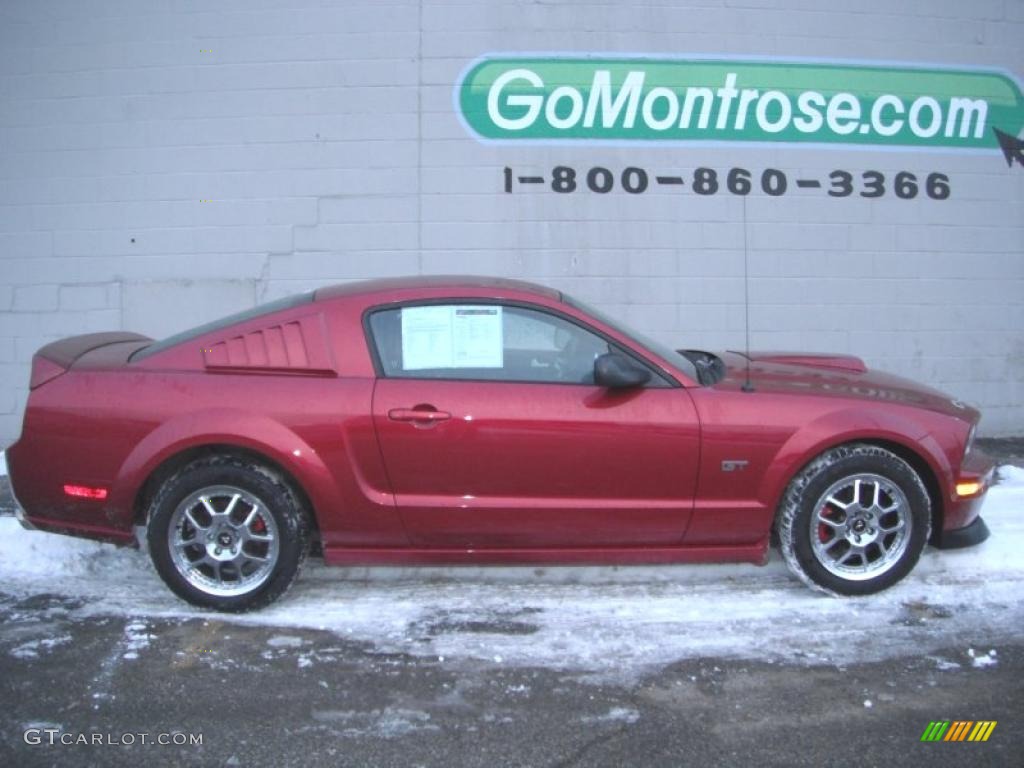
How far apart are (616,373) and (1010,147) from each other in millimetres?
5621

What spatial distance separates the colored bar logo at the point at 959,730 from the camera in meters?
3.10

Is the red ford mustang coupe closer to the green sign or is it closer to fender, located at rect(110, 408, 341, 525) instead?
fender, located at rect(110, 408, 341, 525)

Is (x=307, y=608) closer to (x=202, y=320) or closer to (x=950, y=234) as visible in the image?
(x=202, y=320)

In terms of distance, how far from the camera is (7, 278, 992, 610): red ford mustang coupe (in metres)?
3.96

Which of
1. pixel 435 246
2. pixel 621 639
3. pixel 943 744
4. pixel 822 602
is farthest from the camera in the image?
pixel 435 246

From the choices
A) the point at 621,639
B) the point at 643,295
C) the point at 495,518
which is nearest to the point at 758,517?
the point at 621,639

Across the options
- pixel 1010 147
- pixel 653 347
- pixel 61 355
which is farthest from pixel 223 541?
pixel 1010 147

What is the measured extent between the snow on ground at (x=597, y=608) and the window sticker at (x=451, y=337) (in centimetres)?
114

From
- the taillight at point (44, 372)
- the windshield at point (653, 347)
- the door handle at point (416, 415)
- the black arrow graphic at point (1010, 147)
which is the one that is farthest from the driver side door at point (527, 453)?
the black arrow graphic at point (1010, 147)

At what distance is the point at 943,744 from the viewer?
307 cm

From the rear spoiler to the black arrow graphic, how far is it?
698 cm

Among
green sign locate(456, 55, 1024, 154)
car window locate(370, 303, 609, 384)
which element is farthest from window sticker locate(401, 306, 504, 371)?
green sign locate(456, 55, 1024, 154)

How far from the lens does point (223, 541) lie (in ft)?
13.2

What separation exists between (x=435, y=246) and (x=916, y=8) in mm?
4433
